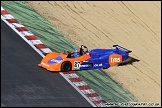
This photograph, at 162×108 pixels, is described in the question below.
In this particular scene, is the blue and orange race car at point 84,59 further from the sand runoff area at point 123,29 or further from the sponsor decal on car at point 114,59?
the sand runoff area at point 123,29

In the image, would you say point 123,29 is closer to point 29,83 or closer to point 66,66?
point 66,66

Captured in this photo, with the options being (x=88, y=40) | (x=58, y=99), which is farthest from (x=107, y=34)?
(x=58, y=99)

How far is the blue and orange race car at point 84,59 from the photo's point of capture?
785 inches

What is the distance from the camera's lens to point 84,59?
20.5 metres

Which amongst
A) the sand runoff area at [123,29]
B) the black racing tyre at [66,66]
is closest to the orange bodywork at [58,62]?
the black racing tyre at [66,66]

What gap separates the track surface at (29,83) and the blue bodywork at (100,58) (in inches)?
53.4

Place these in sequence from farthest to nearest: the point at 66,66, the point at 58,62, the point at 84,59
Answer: the point at 84,59
the point at 66,66
the point at 58,62

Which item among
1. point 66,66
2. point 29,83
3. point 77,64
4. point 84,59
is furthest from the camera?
point 84,59

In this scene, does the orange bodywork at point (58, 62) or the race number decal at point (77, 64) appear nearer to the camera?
the orange bodywork at point (58, 62)

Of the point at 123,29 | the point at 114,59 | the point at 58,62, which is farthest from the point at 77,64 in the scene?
the point at 123,29

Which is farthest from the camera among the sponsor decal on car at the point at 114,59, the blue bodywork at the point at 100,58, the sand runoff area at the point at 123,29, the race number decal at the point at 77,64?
the sponsor decal on car at the point at 114,59

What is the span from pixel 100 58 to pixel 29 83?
3391mm

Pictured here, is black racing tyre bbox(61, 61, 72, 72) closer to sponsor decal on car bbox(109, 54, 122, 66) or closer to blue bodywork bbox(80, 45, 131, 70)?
blue bodywork bbox(80, 45, 131, 70)

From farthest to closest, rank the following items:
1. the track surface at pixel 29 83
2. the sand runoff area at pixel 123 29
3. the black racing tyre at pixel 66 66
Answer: the sand runoff area at pixel 123 29, the black racing tyre at pixel 66 66, the track surface at pixel 29 83
